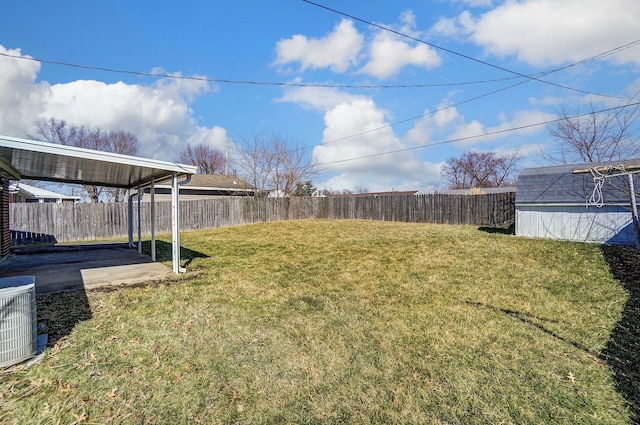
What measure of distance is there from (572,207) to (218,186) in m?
19.6

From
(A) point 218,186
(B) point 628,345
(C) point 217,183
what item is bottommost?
(B) point 628,345

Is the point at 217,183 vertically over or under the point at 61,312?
over

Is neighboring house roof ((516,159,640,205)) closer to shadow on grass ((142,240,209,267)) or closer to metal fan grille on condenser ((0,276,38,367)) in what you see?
shadow on grass ((142,240,209,267))

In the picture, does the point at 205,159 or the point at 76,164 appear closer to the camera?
the point at 76,164

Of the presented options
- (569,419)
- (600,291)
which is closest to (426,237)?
(600,291)

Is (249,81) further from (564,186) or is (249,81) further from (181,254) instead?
(564,186)

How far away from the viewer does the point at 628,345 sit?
4.00m

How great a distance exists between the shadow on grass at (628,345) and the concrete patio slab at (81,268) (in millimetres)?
6996

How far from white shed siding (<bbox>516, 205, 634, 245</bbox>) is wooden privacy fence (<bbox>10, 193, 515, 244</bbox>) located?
113 inches

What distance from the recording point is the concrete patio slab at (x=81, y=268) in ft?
19.2

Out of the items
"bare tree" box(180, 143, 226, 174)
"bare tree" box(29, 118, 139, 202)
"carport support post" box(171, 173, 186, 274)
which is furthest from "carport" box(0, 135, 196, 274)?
"bare tree" box(180, 143, 226, 174)

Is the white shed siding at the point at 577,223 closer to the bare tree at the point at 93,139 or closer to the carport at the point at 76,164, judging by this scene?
the carport at the point at 76,164

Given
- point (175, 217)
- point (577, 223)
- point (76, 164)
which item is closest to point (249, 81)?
point (76, 164)

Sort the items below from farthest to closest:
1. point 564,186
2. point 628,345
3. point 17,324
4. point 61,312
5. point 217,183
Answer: point 217,183 → point 564,186 → point 61,312 → point 628,345 → point 17,324
